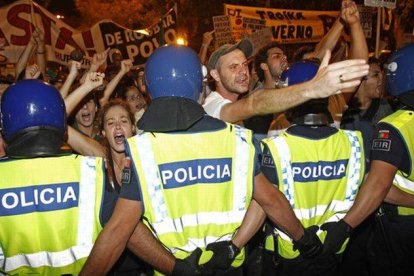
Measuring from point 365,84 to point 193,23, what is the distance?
58.3 feet

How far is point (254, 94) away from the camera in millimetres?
2982

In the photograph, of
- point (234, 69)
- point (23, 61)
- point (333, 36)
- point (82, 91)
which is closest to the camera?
point (82, 91)

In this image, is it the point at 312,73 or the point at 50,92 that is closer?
the point at 50,92

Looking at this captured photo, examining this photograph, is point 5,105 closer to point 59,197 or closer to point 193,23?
point 59,197

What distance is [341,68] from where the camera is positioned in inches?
86.3

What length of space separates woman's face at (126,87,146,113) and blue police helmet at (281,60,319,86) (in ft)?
9.38

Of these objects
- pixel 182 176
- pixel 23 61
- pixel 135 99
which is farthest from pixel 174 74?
pixel 23 61

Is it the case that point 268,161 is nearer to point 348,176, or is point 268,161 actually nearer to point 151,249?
point 348,176

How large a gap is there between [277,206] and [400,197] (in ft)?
3.93

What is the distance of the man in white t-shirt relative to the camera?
221cm

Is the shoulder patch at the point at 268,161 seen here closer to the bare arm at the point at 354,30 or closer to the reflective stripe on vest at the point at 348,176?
the reflective stripe on vest at the point at 348,176

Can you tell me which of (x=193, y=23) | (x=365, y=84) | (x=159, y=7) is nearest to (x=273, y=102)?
(x=365, y=84)

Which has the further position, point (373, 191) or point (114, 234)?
point (373, 191)

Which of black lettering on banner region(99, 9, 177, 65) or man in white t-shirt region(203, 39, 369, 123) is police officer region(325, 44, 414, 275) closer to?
man in white t-shirt region(203, 39, 369, 123)
